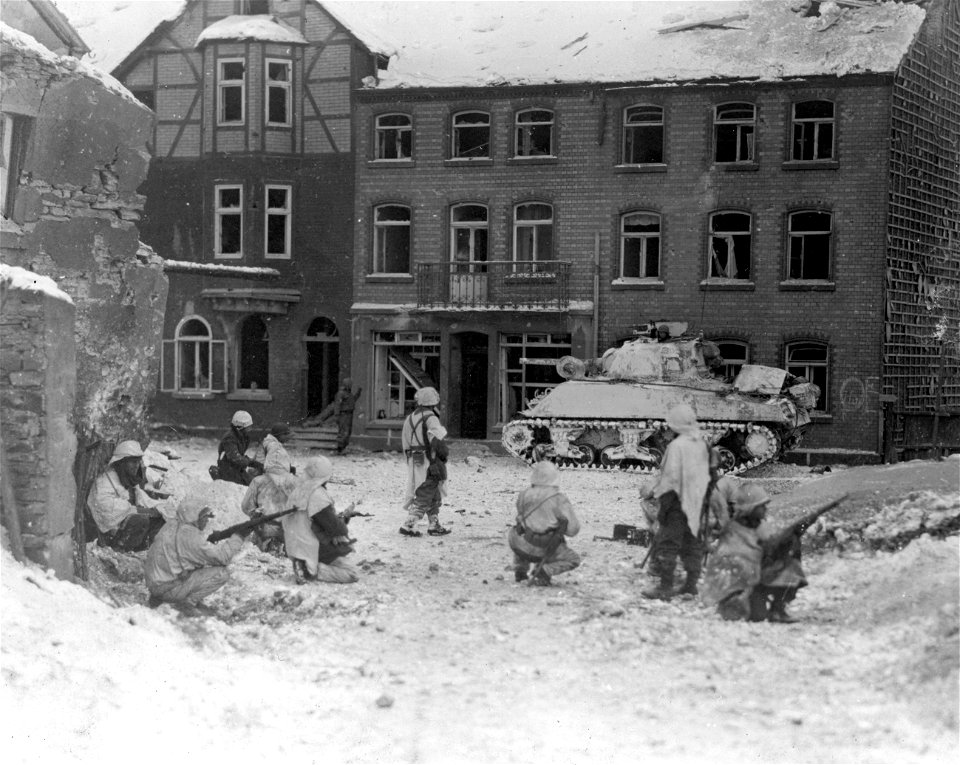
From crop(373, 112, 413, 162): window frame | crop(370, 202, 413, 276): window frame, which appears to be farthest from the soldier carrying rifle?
crop(373, 112, 413, 162): window frame

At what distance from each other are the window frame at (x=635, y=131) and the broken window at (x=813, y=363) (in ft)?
15.7

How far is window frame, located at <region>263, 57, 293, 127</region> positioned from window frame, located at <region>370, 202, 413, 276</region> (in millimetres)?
3454

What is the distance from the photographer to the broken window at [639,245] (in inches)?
909

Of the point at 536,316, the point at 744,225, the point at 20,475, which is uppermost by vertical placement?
the point at 744,225

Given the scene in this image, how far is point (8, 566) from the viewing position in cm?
788

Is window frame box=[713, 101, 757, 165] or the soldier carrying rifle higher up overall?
window frame box=[713, 101, 757, 165]

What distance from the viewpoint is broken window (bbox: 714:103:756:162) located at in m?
22.2

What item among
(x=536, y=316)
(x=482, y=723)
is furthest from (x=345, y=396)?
(x=482, y=723)

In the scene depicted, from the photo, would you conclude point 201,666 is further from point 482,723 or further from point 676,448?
point 676,448

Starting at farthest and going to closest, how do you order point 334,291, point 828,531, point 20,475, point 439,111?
point 334,291 → point 439,111 → point 828,531 → point 20,475

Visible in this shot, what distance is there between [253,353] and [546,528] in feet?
59.3

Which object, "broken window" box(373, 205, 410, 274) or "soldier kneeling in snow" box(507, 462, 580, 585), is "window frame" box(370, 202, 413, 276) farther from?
"soldier kneeling in snow" box(507, 462, 580, 585)

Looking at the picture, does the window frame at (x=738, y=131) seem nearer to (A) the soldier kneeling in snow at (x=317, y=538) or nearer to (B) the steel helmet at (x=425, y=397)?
(B) the steel helmet at (x=425, y=397)

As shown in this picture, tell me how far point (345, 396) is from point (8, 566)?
39.9ft
